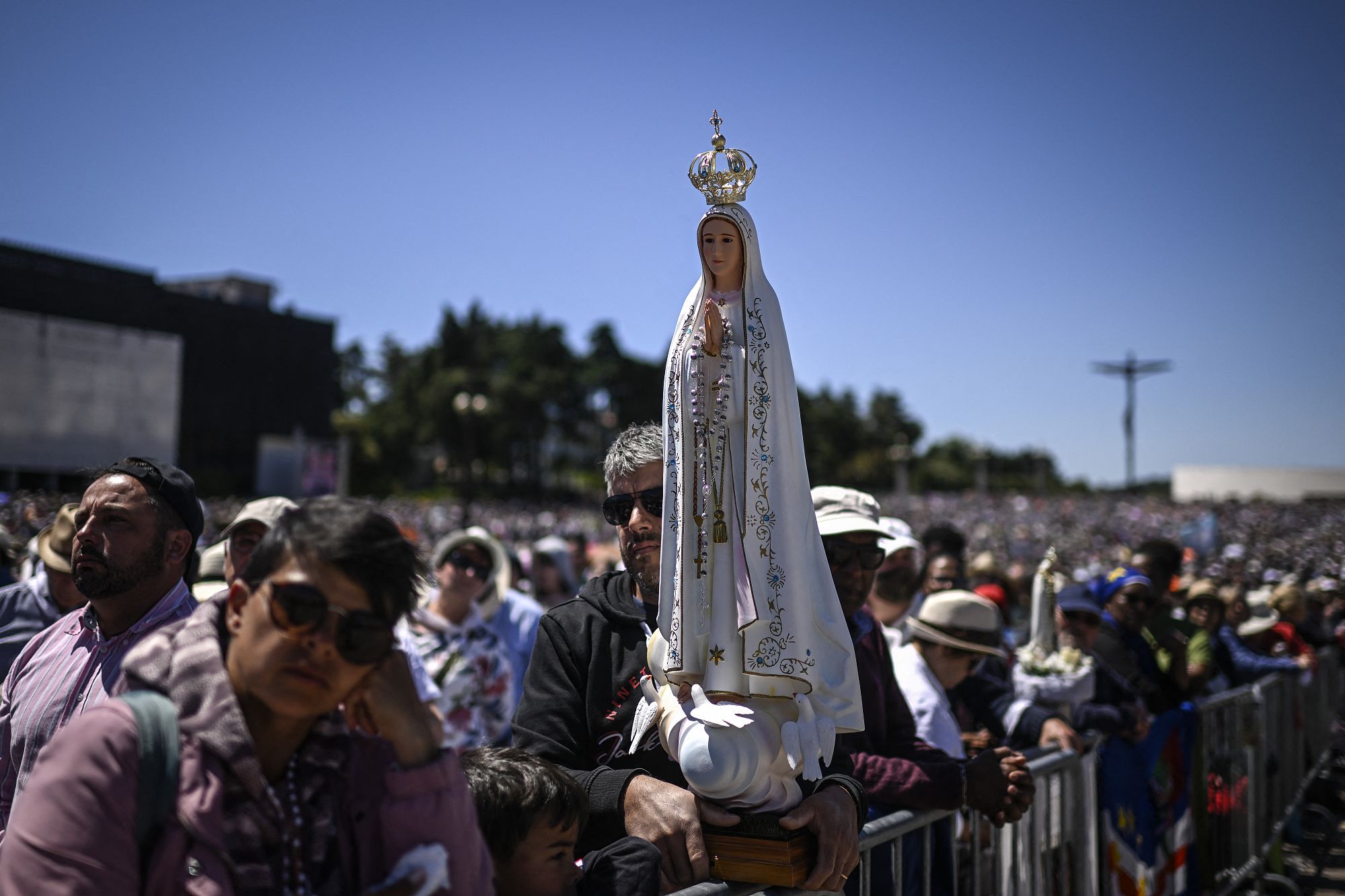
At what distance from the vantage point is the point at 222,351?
176 feet

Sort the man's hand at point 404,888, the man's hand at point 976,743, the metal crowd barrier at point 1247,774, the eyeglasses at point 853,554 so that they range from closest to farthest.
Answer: the man's hand at point 404,888 < the eyeglasses at point 853,554 < the man's hand at point 976,743 < the metal crowd barrier at point 1247,774

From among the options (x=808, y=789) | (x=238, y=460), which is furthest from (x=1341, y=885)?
(x=238, y=460)

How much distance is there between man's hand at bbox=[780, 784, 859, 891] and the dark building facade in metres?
49.5

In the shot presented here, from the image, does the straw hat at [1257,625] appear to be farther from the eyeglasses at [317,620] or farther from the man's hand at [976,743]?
the eyeglasses at [317,620]

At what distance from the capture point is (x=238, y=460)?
55.5 meters

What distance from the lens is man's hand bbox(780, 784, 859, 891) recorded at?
7.30 feet

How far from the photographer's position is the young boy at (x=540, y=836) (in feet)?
6.64

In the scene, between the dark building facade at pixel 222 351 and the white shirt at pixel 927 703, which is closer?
the white shirt at pixel 927 703

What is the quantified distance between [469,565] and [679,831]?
3.50 m

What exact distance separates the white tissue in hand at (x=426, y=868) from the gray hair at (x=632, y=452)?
1.30 metres


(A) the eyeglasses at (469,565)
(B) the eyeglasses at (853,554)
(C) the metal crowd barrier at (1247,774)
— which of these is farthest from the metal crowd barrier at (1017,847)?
(A) the eyeglasses at (469,565)

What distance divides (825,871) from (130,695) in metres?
1.44

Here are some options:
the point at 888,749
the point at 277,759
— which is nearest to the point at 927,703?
the point at 888,749

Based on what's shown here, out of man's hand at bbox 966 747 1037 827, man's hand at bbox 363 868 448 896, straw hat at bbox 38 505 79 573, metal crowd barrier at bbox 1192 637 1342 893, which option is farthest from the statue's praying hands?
metal crowd barrier at bbox 1192 637 1342 893
